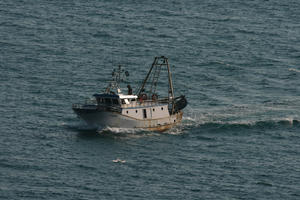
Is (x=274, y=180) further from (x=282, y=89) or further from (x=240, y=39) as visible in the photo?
(x=240, y=39)

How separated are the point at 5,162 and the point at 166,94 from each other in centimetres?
4572

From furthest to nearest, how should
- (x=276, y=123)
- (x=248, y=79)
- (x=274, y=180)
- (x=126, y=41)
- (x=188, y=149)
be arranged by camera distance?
(x=126, y=41) → (x=248, y=79) → (x=276, y=123) → (x=188, y=149) → (x=274, y=180)

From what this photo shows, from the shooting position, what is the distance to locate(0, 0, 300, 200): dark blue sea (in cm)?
10062

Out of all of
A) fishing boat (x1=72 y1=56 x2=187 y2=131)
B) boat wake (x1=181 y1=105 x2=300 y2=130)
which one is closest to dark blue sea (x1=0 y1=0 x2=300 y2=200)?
boat wake (x1=181 y1=105 x2=300 y2=130)

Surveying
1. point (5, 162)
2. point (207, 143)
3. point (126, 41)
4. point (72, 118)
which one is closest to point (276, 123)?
point (207, 143)

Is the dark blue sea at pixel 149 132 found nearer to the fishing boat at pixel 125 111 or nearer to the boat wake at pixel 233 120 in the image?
the boat wake at pixel 233 120

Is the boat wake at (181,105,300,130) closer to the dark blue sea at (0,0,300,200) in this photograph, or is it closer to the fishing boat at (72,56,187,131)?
the dark blue sea at (0,0,300,200)

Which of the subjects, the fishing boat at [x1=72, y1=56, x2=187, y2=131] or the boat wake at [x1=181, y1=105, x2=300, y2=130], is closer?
the fishing boat at [x1=72, y1=56, x2=187, y2=131]

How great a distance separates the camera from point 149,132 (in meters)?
124

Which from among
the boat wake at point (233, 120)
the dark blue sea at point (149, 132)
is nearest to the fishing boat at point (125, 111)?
the dark blue sea at point (149, 132)

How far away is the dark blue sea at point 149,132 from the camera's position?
3962 inches

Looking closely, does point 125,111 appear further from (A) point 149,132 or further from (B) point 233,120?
(B) point 233,120

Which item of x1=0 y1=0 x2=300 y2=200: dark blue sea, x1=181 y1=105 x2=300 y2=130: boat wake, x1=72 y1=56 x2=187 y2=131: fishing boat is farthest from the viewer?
x1=181 y1=105 x2=300 y2=130: boat wake

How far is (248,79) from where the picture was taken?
15788 cm
